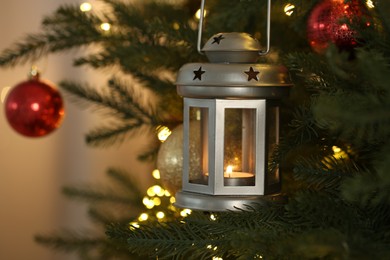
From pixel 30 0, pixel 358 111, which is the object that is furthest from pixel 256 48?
pixel 30 0

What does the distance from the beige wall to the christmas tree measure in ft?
1.71

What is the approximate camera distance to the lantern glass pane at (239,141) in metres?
0.80

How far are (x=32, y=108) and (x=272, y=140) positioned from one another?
56 cm

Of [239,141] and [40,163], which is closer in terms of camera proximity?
[239,141]

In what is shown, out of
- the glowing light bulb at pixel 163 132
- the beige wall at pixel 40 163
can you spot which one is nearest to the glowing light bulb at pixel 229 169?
the glowing light bulb at pixel 163 132

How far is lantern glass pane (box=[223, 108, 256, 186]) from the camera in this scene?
80 cm

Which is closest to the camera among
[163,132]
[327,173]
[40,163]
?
[327,173]

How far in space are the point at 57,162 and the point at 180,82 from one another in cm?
114

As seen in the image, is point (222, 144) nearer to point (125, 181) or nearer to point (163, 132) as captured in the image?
point (163, 132)

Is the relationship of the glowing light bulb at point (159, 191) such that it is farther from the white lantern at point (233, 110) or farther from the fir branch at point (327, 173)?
the fir branch at point (327, 173)

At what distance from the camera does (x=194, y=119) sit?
0.84 metres

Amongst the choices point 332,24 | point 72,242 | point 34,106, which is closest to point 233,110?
point 332,24

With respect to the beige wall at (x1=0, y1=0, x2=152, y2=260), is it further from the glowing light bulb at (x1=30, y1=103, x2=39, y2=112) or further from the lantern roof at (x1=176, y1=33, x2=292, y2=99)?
the lantern roof at (x1=176, y1=33, x2=292, y2=99)

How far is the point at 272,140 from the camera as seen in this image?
82 cm
